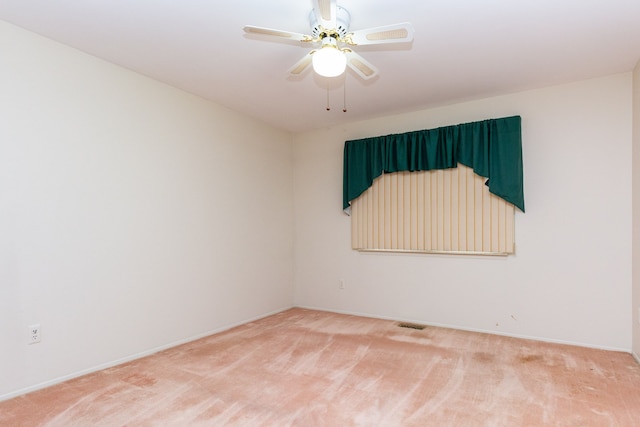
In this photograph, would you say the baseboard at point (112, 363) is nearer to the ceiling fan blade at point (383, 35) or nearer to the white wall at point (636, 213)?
the ceiling fan blade at point (383, 35)

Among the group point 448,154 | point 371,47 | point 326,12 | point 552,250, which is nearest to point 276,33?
point 326,12

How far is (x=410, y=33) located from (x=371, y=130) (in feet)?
8.16

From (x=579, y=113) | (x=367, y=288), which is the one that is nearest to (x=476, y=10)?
(x=579, y=113)

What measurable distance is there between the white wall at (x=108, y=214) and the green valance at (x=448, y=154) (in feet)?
4.33

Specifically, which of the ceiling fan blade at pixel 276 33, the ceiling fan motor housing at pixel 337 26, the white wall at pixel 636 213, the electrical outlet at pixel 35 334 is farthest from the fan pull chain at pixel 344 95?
the electrical outlet at pixel 35 334

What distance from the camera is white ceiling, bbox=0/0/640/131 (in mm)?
2219

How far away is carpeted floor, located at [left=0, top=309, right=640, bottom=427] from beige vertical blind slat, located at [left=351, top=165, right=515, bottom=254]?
101 centimetres

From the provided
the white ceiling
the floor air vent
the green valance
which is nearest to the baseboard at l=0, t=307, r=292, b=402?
the floor air vent

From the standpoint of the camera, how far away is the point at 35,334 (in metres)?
2.47

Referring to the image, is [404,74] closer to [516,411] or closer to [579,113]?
[579,113]

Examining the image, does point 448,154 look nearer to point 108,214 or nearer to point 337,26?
point 337,26

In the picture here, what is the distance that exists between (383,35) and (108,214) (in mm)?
2455

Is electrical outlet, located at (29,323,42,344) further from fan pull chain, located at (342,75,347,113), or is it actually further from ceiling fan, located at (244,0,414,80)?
fan pull chain, located at (342,75,347,113)

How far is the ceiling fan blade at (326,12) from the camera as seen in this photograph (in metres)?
1.81
